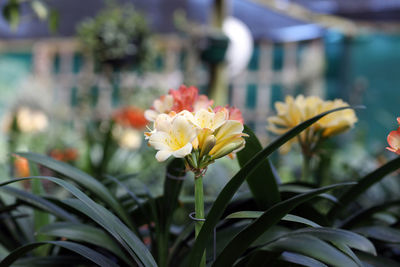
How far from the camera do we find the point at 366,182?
0.59m

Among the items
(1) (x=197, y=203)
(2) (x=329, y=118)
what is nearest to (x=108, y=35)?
(2) (x=329, y=118)

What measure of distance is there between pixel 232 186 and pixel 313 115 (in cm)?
29

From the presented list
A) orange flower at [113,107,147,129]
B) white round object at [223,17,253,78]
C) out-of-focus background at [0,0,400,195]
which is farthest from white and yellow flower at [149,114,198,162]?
out-of-focus background at [0,0,400,195]

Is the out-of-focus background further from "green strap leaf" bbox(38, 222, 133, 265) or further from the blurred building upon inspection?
"green strap leaf" bbox(38, 222, 133, 265)

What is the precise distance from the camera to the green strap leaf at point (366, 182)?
1.79 ft

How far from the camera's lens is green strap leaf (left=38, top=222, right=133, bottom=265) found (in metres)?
0.57

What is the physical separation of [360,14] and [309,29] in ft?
1.99

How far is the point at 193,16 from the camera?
4574 mm

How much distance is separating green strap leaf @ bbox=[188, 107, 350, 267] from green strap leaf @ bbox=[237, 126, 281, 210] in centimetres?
12

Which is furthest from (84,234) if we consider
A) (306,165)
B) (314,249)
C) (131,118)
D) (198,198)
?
(131,118)

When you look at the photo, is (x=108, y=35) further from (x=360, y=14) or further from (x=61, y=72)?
(x=360, y=14)

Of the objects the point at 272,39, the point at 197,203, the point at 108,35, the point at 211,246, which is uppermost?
the point at 272,39

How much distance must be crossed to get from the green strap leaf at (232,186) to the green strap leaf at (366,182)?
183 mm

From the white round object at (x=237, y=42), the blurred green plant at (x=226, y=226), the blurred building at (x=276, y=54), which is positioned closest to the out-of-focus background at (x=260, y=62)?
the blurred building at (x=276, y=54)
